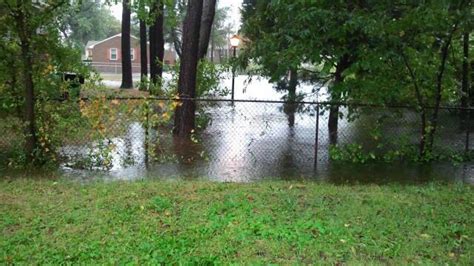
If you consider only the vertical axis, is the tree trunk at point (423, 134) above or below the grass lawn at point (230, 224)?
above

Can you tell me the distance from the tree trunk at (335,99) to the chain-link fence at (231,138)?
0.05m

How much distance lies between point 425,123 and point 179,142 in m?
4.51

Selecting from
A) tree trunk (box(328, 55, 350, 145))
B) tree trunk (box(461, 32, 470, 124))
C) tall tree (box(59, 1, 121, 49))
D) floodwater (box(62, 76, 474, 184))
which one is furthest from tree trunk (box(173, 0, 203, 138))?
tall tree (box(59, 1, 121, 49))

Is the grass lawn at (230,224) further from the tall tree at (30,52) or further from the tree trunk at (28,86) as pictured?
the tall tree at (30,52)

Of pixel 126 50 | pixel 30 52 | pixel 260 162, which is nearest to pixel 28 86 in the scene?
pixel 30 52

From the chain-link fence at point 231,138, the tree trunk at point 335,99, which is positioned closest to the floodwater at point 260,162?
the chain-link fence at point 231,138

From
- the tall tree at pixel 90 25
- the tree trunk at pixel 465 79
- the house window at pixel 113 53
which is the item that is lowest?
the tree trunk at pixel 465 79

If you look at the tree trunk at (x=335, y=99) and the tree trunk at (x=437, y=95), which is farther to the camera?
the tree trunk at (x=335, y=99)

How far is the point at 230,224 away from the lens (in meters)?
4.46

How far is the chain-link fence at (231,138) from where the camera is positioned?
7.22m

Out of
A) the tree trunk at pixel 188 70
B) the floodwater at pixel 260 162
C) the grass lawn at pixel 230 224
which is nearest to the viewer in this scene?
the grass lawn at pixel 230 224

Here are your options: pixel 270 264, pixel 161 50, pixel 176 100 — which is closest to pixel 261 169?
pixel 176 100

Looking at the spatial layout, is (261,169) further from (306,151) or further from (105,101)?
(105,101)

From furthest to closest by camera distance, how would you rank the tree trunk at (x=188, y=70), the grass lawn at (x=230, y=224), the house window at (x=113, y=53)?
the house window at (x=113, y=53) → the tree trunk at (x=188, y=70) → the grass lawn at (x=230, y=224)
